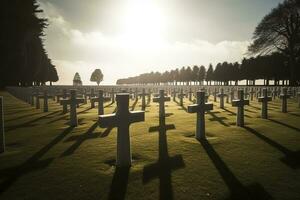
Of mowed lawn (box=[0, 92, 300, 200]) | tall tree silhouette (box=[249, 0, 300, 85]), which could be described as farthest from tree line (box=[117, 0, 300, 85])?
mowed lawn (box=[0, 92, 300, 200])

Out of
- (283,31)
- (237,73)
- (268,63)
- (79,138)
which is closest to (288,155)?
(79,138)

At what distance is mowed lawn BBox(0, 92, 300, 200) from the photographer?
2.76 meters

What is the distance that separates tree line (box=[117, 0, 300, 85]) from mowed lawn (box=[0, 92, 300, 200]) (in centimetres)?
2434

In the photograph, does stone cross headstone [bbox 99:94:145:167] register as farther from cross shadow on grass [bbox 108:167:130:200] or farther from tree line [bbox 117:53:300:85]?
tree line [bbox 117:53:300:85]

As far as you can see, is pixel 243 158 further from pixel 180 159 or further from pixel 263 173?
pixel 180 159

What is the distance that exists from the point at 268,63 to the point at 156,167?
59.8 meters

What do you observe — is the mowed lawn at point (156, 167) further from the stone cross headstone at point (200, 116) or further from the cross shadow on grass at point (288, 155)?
the stone cross headstone at point (200, 116)

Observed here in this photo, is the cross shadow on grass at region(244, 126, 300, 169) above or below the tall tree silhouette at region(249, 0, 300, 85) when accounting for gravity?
below

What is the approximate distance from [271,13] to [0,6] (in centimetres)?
2998

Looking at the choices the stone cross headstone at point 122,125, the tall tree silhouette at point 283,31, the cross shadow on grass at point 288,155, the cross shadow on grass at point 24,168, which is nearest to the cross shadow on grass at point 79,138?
the cross shadow on grass at point 24,168

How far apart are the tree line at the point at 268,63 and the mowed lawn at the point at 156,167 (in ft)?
79.9

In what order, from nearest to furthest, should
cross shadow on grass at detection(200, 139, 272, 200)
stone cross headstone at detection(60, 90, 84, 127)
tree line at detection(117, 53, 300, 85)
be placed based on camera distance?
cross shadow on grass at detection(200, 139, 272, 200) < stone cross headstone at detection(60, 90, 84, 127) < tree line at detection(117, 53, 300, 85)

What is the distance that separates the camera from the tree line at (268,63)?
25.1 m

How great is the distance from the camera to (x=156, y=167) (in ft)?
11.6
